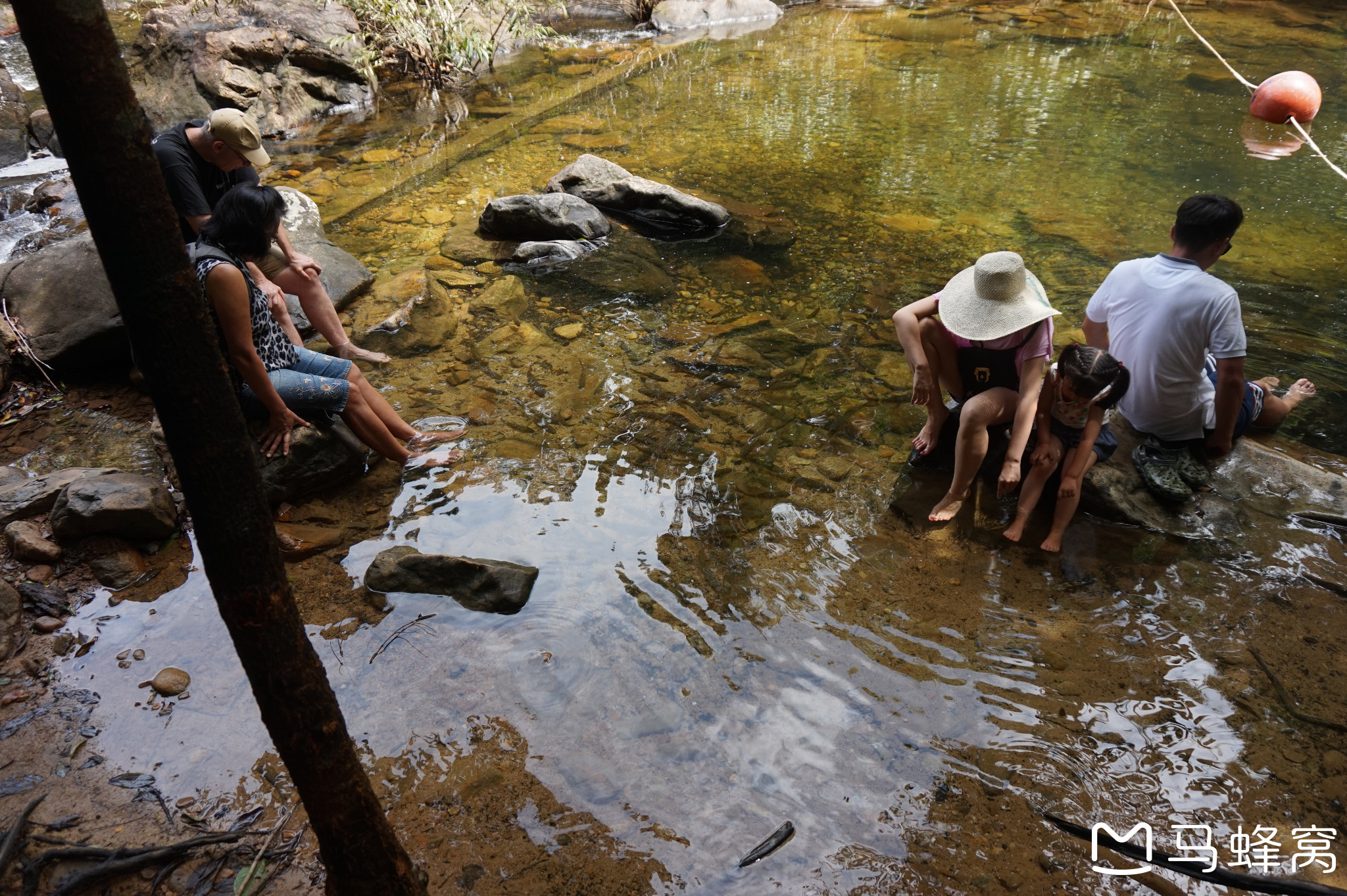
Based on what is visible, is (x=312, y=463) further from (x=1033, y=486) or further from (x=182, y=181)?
(x=1033, y=486)

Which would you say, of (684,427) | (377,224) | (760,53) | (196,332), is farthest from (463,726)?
(760,53)

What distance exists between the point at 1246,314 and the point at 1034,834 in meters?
4.63

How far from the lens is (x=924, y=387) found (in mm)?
3764

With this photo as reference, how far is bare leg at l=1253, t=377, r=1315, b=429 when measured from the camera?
4.14 meters

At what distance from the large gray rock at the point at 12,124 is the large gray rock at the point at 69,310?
5422 mm

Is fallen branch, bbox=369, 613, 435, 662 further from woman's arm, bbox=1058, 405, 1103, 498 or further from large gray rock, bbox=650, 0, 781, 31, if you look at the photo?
large gray rock, bbox=650, 0, 781, 31

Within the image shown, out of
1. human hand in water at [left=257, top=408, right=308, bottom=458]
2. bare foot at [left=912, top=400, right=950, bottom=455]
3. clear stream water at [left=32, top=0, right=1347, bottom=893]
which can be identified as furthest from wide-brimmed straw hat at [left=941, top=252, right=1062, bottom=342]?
human hand in water at [left=257, top=408, right=308, bottom=458]

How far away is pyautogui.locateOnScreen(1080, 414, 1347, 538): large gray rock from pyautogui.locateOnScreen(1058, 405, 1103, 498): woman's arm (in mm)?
276

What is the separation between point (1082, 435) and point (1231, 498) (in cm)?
88

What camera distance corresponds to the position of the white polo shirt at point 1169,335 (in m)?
3.46

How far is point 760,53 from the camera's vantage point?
12.7 m

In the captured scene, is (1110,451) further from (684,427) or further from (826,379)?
(684,427)

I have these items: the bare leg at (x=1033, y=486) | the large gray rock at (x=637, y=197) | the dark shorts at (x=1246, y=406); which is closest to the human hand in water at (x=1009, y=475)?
the bare leg at (x=1033, y=486)

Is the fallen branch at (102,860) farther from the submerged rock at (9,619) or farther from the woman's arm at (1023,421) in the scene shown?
the woman's arm at (1023,421)
